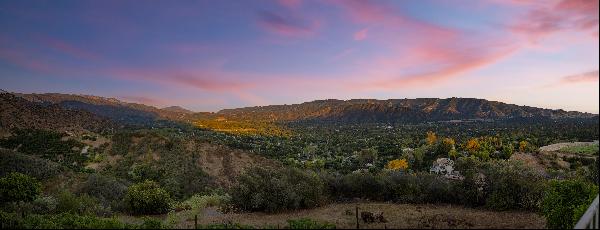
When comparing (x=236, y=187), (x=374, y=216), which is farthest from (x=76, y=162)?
(x=374, y=216)

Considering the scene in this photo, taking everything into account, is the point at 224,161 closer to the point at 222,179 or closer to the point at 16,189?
the point at 222,179

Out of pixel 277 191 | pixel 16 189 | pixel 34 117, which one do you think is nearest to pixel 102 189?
pixel 16 189

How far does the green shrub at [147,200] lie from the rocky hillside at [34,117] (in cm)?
4955

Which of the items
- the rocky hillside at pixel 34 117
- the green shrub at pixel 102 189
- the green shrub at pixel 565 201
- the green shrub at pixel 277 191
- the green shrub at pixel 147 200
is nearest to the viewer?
the green shrub at pixel 565 201

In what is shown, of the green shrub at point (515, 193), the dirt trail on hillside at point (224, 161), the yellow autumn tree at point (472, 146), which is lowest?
the dirt trail on hillside at point (224, 161)

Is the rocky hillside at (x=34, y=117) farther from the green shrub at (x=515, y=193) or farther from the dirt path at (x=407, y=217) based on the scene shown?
the green shrub at (x=515, y=193)

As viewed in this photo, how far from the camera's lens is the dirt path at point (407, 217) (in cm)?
1541

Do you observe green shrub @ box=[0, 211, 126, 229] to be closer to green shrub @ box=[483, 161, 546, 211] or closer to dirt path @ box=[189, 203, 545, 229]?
dirt path @ box=[189, 203, 545, 229]

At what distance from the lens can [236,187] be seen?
21.5m

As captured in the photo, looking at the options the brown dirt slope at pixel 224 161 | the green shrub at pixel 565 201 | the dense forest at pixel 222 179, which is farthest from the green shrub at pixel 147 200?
the brown dirt slope at pixel 224 161

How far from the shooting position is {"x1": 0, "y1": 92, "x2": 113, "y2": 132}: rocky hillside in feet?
212

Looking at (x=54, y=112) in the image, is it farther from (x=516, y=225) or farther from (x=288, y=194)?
(x=516, y=225)

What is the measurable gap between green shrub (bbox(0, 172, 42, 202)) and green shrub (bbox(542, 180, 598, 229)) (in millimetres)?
26353

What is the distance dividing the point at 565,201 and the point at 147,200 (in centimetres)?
1836
